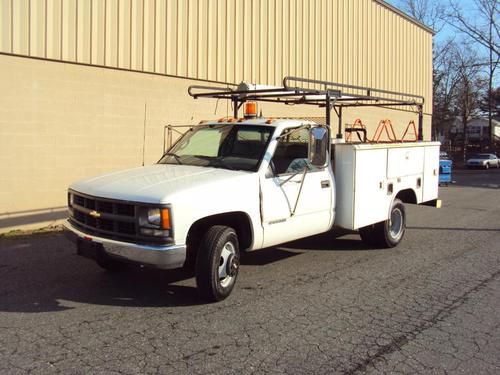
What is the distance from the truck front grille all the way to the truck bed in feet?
10.1

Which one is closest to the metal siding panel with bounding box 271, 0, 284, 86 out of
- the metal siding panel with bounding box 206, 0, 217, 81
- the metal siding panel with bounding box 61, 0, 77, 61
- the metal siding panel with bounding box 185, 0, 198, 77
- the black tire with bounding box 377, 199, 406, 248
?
the metal siding panel with bounding box 206, 0, 217, 81

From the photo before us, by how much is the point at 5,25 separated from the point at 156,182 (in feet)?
18.0

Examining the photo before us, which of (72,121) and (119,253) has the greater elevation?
(72,121)

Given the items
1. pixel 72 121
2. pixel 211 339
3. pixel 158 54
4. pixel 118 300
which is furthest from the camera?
pixel 158 54

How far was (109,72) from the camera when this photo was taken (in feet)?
35.3

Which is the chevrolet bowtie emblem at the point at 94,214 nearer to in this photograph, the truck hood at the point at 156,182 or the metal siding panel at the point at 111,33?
the truck hood at the point at 156,182

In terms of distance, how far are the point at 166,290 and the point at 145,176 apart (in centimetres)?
126

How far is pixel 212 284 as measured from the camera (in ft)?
17.5

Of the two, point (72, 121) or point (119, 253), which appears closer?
Answer: point (119, 253)

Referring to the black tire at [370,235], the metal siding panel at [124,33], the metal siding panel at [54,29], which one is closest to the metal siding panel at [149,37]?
the metal siding panel at [124,33]

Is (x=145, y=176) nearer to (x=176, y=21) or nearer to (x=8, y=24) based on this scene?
(x=8, y=24)

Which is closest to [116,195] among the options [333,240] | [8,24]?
[333,240]

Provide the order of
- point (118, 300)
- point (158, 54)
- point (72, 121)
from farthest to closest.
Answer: point (158, 54) < point (72, 121) < point (118, 300)

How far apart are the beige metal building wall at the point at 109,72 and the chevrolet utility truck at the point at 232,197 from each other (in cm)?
370
